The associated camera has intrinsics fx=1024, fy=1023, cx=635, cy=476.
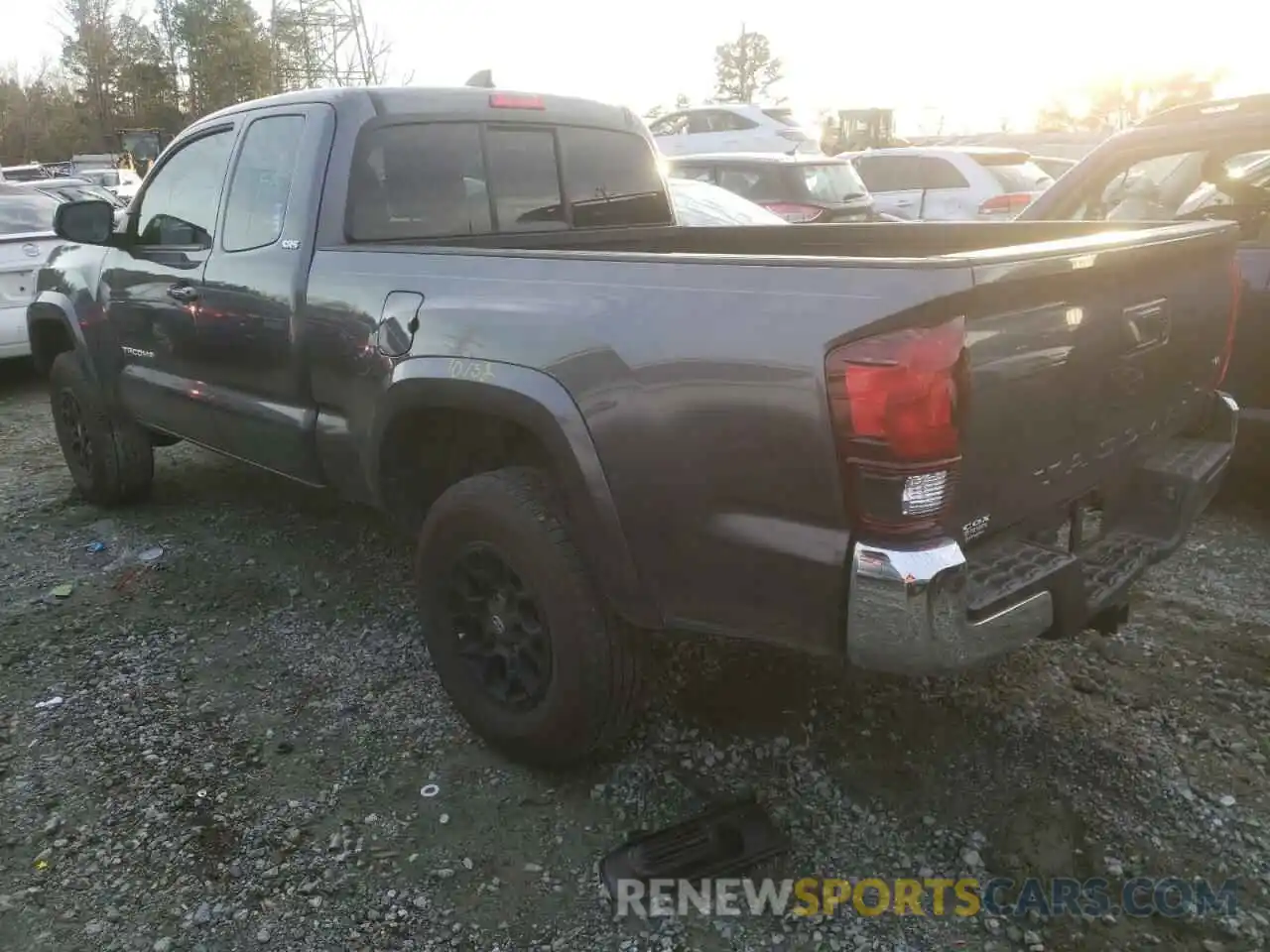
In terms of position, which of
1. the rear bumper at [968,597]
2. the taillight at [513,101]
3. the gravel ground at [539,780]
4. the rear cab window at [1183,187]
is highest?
the taillight at [513,101]

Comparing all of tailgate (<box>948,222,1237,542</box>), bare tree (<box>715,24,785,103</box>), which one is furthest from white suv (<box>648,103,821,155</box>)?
bare tree (<box>715,24,785,103</box>)

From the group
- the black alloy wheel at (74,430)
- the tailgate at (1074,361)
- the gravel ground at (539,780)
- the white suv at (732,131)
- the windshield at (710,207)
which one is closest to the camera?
the tailgate at (1074,361)

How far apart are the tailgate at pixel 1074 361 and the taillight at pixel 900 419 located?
0.19 feet

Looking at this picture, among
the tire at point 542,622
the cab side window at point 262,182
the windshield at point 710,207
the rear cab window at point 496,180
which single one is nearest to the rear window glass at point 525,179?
the rear cab window at point 496,180

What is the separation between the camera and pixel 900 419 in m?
2.01

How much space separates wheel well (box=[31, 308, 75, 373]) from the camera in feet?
17.1

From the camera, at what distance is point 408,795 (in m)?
2.91

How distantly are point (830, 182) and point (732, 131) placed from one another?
866 cm

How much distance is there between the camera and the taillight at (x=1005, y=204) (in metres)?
11.5

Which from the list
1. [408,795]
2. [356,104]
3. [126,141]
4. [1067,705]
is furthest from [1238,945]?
[126,141]

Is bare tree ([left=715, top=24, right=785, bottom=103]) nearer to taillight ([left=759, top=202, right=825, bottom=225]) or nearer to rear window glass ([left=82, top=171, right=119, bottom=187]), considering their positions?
rear window glass ([left=82, top=171, right=119, bottom=187])

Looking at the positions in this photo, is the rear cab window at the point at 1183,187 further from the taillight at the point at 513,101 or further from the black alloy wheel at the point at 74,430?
the black alloy wheel at the point at 74,430

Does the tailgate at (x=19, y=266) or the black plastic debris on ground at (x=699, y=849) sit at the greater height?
the tailgate at (x=19, y=266)

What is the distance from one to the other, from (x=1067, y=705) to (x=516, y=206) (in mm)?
2609
